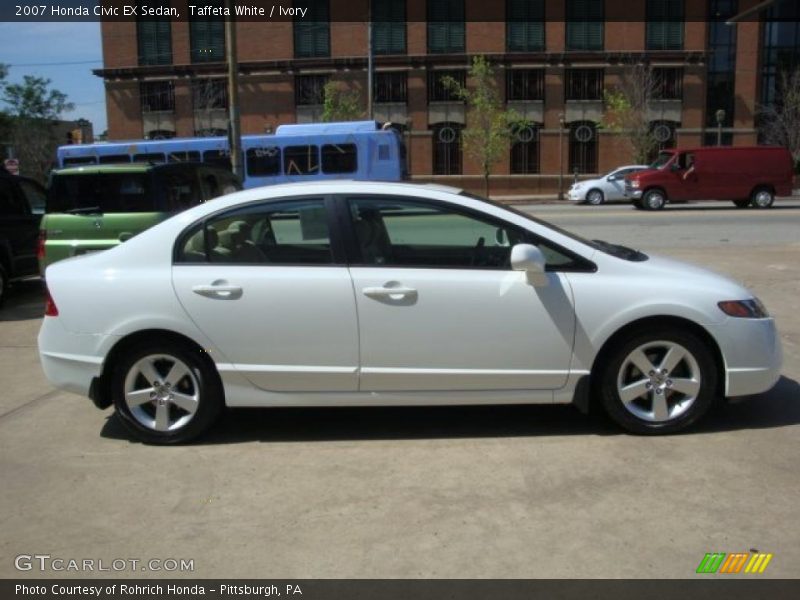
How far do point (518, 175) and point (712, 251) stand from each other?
31.8 metres

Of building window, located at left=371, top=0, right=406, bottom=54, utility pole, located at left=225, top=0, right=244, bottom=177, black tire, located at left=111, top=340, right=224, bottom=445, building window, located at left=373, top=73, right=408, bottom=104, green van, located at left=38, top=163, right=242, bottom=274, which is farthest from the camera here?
building window, located at left=373, top=73, right=408, bottom=104

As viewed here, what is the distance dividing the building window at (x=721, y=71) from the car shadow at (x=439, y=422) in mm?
44706

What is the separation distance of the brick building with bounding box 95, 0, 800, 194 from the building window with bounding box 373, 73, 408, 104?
0.06 meters

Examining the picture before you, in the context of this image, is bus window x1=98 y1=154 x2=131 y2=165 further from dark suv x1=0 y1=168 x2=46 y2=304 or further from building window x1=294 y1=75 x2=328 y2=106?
dark suv x1=0 y1=168 x2=46 y2=304

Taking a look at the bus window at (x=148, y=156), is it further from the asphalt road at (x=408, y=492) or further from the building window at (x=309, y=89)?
the asphalt road at (x=408, y=492)

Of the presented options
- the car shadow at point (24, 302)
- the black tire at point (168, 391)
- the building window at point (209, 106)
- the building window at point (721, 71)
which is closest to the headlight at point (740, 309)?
the black tire at point (168, 391)

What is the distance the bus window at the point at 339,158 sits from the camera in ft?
89.1

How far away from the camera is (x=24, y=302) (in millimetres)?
10477

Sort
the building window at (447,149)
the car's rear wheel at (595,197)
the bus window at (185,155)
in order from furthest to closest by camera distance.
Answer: the building window at (447,149)
the car's rear wheel at (595,197)
the bus window at (185,155)

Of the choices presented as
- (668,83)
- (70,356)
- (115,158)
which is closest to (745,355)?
(70,356)

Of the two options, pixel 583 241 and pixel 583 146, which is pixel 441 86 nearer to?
pixel 583 146

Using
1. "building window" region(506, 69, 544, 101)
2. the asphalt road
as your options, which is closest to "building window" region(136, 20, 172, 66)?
"building window" region(506, 69, 544, 101)

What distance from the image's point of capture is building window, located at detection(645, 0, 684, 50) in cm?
4431

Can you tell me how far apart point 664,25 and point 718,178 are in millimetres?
21231
